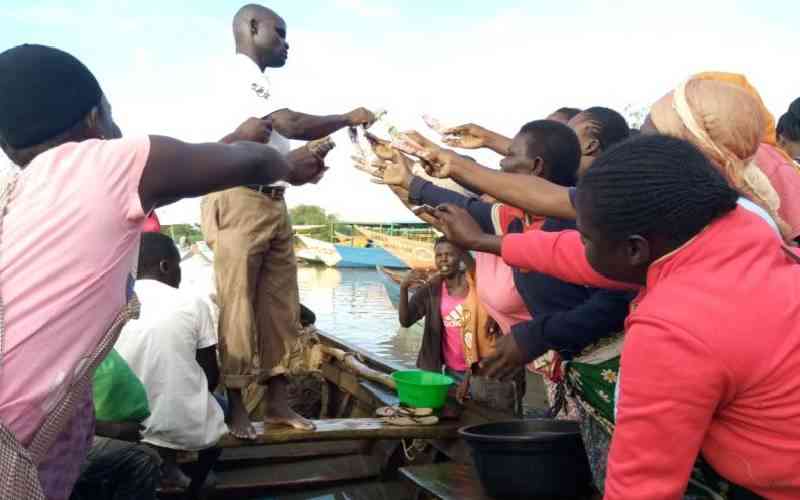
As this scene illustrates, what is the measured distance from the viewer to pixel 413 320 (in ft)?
16.7

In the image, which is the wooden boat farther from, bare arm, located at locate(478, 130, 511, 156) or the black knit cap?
the black knit cap

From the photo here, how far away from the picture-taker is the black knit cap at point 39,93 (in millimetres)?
1439

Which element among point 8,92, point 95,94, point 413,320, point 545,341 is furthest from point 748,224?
point 413,320

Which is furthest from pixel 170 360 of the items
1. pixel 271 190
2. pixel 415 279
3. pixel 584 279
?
pixel 415 279

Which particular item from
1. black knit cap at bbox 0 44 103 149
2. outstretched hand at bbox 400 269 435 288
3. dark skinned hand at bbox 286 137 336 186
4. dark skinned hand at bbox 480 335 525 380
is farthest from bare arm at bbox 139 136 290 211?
outstretched hand at bbox 400 269 435 288

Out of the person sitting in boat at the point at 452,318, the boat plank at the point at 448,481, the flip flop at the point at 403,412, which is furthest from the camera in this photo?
the person sitting in boat at the point at 452,318

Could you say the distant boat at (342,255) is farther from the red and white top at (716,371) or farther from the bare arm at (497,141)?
the red and white top at (716,371)

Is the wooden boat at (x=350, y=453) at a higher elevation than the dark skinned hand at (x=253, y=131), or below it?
below

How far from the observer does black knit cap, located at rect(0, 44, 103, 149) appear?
4.72ft

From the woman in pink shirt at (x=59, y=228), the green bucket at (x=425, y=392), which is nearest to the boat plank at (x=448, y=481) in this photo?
the green bucket at (x=425, y=392)

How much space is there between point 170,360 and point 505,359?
1.42 metres

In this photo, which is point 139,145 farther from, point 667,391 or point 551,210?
point 551,210

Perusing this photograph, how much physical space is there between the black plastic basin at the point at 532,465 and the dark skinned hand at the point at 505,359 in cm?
26

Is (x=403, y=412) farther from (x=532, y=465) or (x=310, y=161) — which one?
(x=310, y=161)
